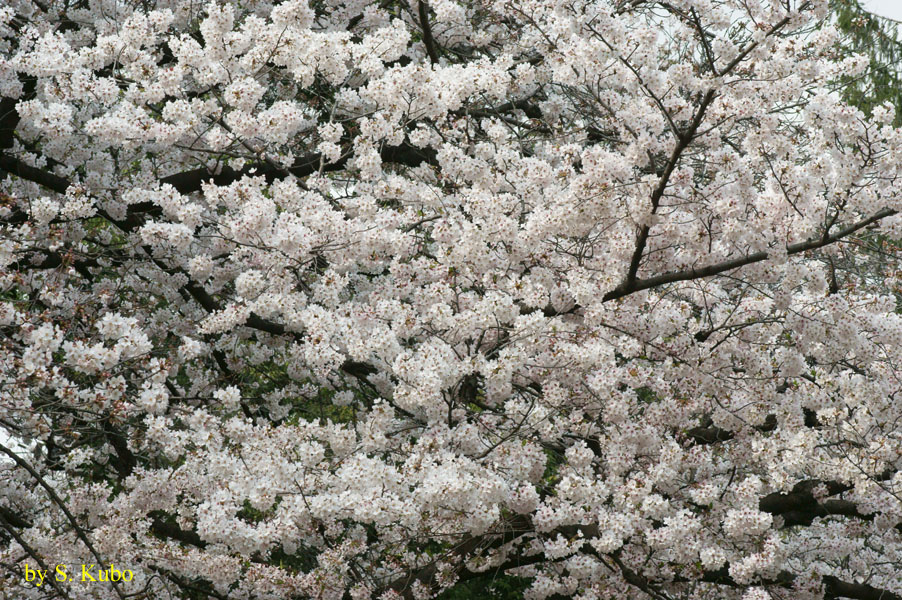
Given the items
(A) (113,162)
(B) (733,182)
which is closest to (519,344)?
(B) (733,182)

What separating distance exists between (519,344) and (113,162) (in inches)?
164

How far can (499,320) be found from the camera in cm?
544

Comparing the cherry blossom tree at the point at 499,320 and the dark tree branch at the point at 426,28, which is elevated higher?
the dark tree branch at the point at 426,28

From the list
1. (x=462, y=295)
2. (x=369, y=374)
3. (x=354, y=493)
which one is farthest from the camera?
(x=369, y=374)

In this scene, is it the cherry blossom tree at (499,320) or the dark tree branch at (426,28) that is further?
the dark tree branch at (426,28)

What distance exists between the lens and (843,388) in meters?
6.29

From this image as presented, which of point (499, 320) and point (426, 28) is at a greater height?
point (426, 28)

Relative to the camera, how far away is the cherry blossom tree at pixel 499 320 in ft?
17.2

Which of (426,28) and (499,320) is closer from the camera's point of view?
(499,320)

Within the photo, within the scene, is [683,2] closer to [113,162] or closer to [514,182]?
[514,182]

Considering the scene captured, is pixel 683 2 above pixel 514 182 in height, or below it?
above

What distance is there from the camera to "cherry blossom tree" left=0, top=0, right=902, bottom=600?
206 inches

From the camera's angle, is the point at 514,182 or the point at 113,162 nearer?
the point at 514,182

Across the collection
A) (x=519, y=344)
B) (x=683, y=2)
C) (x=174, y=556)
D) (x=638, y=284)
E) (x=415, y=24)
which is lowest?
(x=174, y=556)
